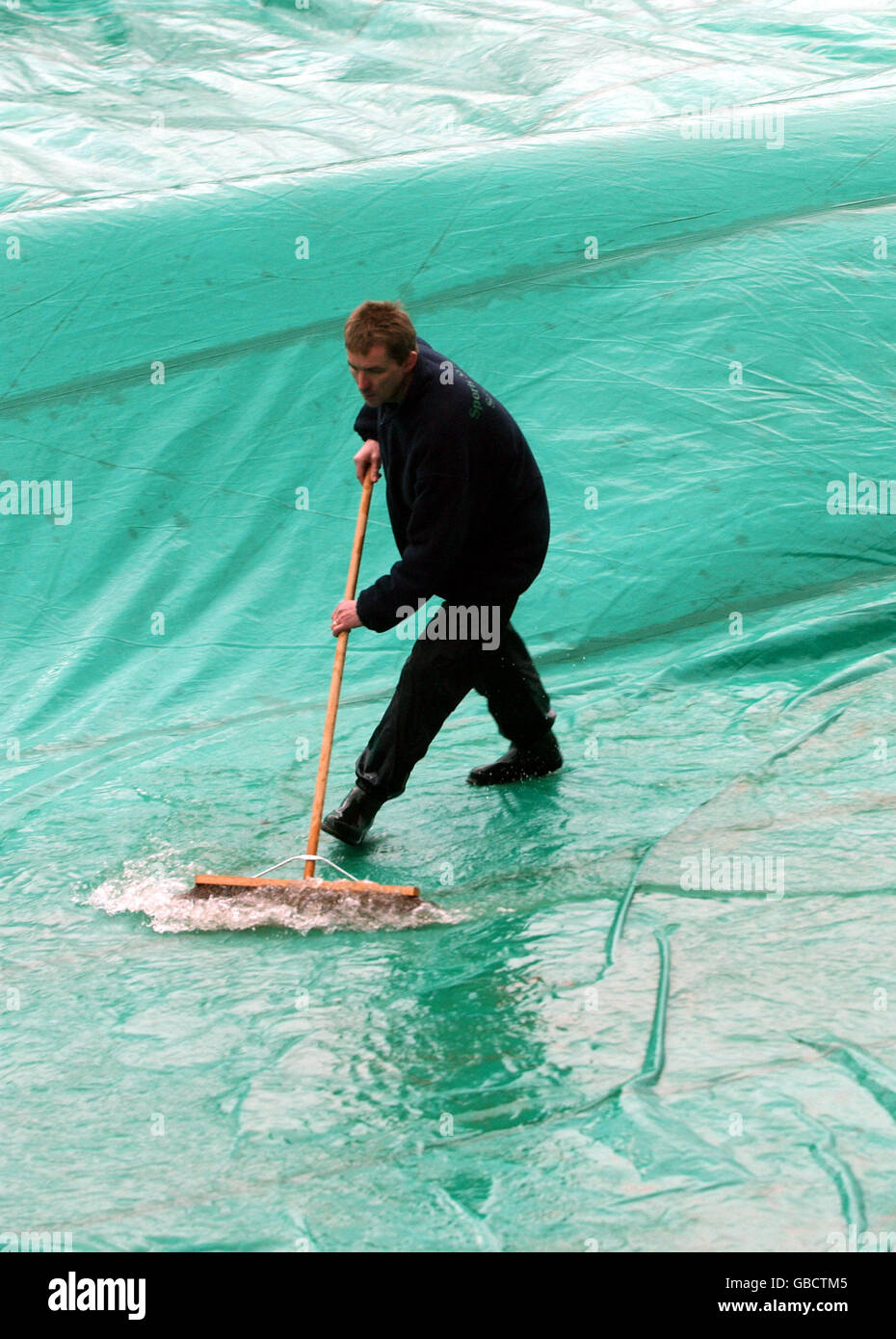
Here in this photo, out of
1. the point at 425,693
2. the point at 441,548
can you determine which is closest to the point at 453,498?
the point at 441,548

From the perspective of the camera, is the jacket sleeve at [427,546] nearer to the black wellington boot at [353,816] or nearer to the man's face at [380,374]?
the man's face at [380,374]

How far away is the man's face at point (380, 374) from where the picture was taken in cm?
259

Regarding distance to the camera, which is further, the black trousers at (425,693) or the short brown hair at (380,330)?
the black trousers at (425,693)

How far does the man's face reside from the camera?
2586 millimetres

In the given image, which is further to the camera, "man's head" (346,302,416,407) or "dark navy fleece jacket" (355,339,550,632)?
"dark navy fleece jacket" (355,339,550,632)

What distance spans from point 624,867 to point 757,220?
3.06 m

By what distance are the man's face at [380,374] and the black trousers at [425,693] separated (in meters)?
0.52

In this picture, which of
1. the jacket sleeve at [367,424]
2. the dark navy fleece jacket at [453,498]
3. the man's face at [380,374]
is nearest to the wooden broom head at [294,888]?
the dark navy fleece jacket at [453,498]

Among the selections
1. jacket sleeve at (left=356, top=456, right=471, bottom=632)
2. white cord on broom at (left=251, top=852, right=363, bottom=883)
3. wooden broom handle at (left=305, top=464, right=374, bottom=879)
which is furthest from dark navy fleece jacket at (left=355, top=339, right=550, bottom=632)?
white cord on broom at (left=251, top=852, right=363, bottom=883)

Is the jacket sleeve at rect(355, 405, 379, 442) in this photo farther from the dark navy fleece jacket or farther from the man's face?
the man's face

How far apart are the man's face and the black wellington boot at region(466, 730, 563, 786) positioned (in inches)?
37.9

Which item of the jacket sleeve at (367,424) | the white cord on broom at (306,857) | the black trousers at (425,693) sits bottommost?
the white cord on broom at (306,857)

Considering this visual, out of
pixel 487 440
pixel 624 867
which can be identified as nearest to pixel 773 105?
pixel 487 440

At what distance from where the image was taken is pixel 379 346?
258 cm
